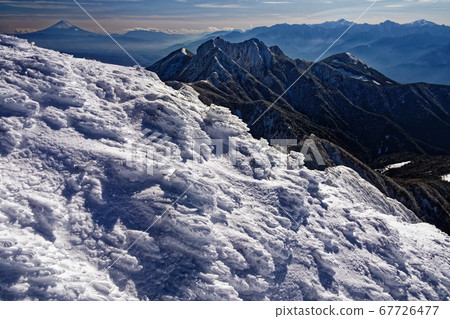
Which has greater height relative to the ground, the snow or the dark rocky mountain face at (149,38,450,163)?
the dark rocky mountain face at (149,38,450,163)

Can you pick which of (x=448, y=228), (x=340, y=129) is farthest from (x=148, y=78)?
(x=340, y=129)

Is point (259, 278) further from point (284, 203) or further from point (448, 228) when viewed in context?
point (448, 228)

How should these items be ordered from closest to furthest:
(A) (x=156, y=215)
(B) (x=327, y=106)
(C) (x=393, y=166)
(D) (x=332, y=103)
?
1. (A) (x=156, y=215)
2. (C) (x=393, y=166)
3. (B) (x=327, y=106)
4. (D) (x=332, y=103)

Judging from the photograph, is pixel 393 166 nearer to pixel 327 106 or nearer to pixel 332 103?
pixel 327 106

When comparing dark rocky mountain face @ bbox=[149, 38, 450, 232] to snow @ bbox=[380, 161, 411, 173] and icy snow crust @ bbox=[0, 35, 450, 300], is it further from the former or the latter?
icy snow crust @ bbox=[0, 35, 450, 300]

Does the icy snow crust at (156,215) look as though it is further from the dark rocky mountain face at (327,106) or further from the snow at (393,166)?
the snow at (393,166)

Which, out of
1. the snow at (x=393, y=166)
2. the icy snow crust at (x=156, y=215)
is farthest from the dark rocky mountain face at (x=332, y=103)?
the icy snow crust at (x=156, y=215)

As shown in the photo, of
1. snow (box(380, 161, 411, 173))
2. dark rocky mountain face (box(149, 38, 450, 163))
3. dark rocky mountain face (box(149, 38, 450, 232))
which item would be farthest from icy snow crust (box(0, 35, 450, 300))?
snow (box(380, 161, 411, 173))

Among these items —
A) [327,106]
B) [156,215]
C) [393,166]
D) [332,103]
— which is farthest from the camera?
[332,103]

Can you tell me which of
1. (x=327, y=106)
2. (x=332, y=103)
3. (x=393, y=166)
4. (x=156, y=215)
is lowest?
(x=393, y=166)

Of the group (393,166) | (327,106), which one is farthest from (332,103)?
(393,166)
